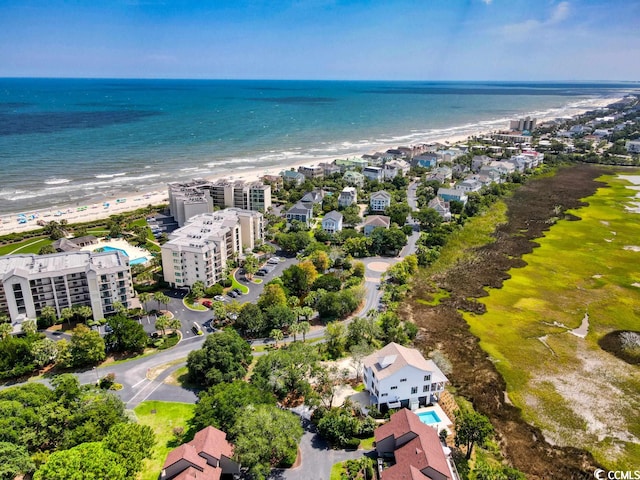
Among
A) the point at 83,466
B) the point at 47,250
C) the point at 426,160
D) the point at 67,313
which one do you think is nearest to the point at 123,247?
the point at 47,250

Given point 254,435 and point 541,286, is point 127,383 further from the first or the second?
point 541,286

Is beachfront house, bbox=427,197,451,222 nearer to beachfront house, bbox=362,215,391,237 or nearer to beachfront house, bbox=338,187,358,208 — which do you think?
beachfront house, bbox=362,215,391,237


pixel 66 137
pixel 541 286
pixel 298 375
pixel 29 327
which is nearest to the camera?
pixel 298 375

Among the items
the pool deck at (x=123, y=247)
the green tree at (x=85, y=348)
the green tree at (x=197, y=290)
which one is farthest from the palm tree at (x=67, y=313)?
the pool deck at (x=123, y=247)

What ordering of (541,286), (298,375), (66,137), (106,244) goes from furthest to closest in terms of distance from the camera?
(66,137), (106,244), (541,286), (298,375)

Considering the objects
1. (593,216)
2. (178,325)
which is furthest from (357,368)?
(593,216)

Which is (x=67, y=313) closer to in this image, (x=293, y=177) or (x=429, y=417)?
(x=429, y=417)

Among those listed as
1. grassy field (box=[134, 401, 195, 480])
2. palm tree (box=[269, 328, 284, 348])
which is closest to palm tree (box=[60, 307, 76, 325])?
grassy field (box=[134, 401, 195, 480])
